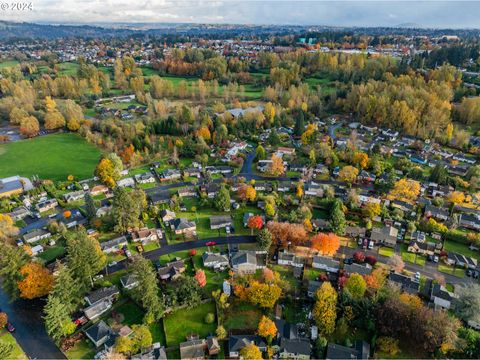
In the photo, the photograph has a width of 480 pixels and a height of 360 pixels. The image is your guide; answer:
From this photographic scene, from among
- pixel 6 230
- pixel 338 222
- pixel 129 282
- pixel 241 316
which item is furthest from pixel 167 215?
pixel 338 222

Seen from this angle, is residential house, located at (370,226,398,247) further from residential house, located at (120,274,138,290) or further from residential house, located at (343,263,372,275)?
residential house, located at (120,274,138,290)

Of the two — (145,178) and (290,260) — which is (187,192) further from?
(290,260)

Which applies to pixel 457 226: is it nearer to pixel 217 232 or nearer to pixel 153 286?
pixel 217 232

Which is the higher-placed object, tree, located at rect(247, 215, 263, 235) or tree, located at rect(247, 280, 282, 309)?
tree, located at rect(247, 215, 263, 235)

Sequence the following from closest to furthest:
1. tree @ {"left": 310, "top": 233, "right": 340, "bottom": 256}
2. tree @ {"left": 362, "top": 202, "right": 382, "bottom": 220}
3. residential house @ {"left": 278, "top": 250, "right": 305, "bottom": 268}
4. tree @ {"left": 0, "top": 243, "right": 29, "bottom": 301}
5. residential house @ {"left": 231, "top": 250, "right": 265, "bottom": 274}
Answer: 1. tree @ {"left": 0, "top": 243, "right": 29, "bottom": 301}
2. residential house @ {"left": 231, "top": 250, "right": 265, "bottom": 274}
3. residential house @ {"left": 278, "top": 250, "right": 305, "bottom": 268}
4. tree @ {"left": 310, "top": 233, "right": 340, "bottom": 256}
5. tree @ {"left": 362, "top": 202, "right": 382, "bottom": 220}

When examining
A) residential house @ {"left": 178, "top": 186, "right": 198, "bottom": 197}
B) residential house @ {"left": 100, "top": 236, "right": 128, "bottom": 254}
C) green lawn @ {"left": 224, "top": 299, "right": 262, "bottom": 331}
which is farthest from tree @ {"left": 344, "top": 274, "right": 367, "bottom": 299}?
residential house @ {"left": 178, "top": 186, "right": 198, "bottom": 197}

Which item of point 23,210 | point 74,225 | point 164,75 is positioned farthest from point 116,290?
point 164,75

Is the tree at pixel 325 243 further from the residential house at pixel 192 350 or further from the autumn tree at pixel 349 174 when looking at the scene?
the autumn tree at pixel 349 174
